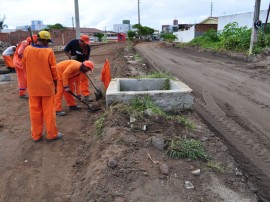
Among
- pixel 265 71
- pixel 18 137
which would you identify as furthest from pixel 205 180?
pixel 265 71

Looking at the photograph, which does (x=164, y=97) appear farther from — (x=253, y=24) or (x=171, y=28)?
(x=171, y=28)

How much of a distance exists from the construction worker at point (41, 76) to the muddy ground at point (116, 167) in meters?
0.58

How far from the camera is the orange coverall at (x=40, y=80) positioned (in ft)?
16.1

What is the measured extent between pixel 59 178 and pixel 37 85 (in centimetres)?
170

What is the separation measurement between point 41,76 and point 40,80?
0.07 metres

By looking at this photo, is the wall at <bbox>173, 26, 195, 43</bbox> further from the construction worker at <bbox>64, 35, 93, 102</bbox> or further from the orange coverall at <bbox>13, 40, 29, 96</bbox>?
the orange coverall at <bbox>13, 40, 29, 96</bbox>

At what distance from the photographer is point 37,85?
16.3 feet

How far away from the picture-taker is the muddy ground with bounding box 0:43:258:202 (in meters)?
3.33

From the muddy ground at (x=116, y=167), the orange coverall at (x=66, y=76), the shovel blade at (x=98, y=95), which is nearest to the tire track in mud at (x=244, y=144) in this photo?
the muddy ground at (x=116, y=167)

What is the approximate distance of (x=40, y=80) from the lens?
4980 millimetres

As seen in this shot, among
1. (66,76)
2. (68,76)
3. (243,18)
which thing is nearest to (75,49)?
(68,76)

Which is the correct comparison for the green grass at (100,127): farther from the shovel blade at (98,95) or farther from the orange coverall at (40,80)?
the shovel blade at (98,95)

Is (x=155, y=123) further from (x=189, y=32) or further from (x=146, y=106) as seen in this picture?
(x=189, y=32)

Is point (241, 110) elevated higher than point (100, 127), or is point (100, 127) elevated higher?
point (100, 127)
